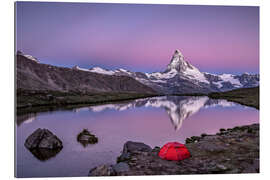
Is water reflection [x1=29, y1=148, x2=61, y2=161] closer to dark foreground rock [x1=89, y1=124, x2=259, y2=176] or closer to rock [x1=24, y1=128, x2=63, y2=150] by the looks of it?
rock [x1=24, y1=128, x2=63, y2=150]

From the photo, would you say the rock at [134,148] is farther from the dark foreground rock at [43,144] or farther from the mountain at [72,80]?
the mountain at [72,80]

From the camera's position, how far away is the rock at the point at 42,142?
14.6m

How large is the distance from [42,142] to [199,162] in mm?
10094

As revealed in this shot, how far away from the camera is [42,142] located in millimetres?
14750

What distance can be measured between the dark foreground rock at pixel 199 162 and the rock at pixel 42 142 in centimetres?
491

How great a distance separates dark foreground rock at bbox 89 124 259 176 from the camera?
9938 mm

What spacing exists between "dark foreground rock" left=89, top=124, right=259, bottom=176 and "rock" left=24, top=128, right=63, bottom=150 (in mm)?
4913

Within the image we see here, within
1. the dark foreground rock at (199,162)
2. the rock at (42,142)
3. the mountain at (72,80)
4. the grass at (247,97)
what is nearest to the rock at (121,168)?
the dark foreground rock at (199,162)

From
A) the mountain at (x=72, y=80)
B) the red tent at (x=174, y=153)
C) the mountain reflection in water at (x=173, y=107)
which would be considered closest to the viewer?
the red tent at (x=174, y=153)

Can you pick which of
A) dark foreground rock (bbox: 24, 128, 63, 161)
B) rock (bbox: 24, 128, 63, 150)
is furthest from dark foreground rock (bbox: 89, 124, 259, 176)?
rock (bbox: 24, 128, 63, 150)

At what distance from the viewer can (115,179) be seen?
9.52m

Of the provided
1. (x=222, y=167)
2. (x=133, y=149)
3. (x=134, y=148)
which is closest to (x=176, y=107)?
(x=134, y=148)
